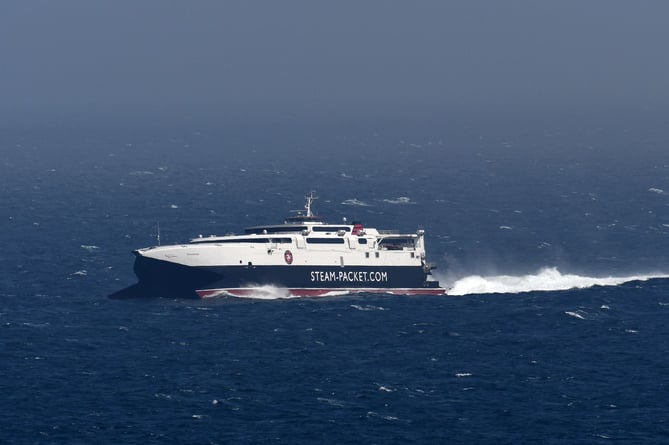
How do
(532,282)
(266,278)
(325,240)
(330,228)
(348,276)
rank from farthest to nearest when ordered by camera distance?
(532,282) < (330,228) < (325,240) < (348,276) < (266,278)

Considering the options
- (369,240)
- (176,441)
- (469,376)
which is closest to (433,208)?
(369,240)

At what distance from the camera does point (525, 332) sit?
4877 inches

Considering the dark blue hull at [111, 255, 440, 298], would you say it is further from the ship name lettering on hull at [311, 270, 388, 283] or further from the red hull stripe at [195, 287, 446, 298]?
the red hull stripe at [195, 287, 446, 298]

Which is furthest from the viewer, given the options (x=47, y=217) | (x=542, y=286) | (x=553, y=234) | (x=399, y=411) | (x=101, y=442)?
(x=47, y=217)

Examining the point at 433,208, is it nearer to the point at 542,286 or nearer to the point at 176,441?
the point at 542,286

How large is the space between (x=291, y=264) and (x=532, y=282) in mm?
26230

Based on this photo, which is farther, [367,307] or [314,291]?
[314,291]

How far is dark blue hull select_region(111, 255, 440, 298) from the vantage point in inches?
5418

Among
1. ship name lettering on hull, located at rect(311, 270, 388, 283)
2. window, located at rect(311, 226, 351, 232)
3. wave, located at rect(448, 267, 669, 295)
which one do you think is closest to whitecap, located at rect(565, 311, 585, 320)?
wave, located at rect(448, 267, 669, 295)

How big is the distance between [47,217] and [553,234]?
69.5 m

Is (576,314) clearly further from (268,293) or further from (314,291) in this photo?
(268,293)

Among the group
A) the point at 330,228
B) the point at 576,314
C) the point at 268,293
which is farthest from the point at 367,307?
the point at 576,314

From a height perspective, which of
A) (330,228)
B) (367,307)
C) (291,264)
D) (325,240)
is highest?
(330,228)

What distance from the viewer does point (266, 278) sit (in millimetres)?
140625
